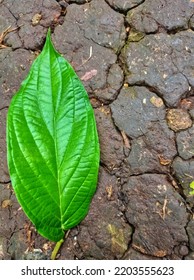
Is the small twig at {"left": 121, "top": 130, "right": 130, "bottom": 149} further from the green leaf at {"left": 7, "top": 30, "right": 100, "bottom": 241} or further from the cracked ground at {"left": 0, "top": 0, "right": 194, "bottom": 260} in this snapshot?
the green leaf at {"left": 7, "top": 30, "right": 100, "bottom": 241}

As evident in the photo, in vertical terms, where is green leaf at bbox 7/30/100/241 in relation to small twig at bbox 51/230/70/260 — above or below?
above

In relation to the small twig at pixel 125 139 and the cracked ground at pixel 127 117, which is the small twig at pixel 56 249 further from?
the small twig at pixel 125 139

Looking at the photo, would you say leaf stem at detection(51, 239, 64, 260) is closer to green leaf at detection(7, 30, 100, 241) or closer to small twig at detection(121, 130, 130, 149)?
green leaf at detection(7, 30, 100, 241)

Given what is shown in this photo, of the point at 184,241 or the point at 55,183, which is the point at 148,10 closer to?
the point at 55,183

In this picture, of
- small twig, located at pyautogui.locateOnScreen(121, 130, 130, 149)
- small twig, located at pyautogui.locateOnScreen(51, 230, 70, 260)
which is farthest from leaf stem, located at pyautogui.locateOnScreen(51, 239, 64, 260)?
small twig, located at pyautogui.locateOnScreen(121, 130, 130, 149)

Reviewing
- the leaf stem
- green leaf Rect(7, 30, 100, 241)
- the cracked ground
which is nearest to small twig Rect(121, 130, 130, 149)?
the cracked ground

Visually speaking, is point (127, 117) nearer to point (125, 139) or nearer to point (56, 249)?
point (125, 139)

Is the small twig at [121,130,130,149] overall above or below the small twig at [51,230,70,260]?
above

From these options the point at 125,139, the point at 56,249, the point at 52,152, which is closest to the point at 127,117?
the point at 125,139
